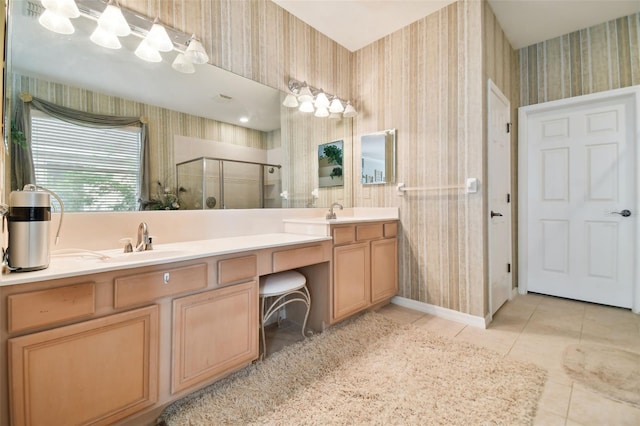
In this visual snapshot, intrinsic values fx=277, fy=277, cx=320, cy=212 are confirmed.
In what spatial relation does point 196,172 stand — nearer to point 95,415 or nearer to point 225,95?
point 225,95

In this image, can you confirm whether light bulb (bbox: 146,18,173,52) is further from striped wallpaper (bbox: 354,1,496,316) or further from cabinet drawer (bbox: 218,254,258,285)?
striped wallpaper (bbox: 354,1,496,316)

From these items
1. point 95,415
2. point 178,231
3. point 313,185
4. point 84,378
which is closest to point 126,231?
point 178,231

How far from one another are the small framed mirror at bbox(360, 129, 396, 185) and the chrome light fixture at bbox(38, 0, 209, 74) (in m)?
1.73

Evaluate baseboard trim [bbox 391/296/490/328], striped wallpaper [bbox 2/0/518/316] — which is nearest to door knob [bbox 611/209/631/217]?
striped wallpaper [bbox 2/0/518/316]

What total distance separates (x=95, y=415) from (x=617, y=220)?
164 inches

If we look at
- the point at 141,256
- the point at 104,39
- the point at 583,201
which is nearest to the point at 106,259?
the point at 141,256

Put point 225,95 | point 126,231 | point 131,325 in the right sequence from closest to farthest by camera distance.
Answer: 1. point 131,325
2. point 126,231
3. point 225,95

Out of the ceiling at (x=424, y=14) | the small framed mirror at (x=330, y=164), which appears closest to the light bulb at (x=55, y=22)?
the ceiling at (x=424, y=14)

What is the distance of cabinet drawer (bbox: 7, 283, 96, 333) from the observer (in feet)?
3.11

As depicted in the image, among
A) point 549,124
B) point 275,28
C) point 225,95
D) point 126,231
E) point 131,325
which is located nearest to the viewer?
point 131,325

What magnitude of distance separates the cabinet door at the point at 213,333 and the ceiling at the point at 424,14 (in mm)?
2408

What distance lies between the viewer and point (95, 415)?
1.10m

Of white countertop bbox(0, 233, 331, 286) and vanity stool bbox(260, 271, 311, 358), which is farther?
vanity stool bbox(260, 271, 311, 358)

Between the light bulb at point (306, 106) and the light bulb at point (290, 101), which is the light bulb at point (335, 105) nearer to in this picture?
the light bulb at point (306, 106)
